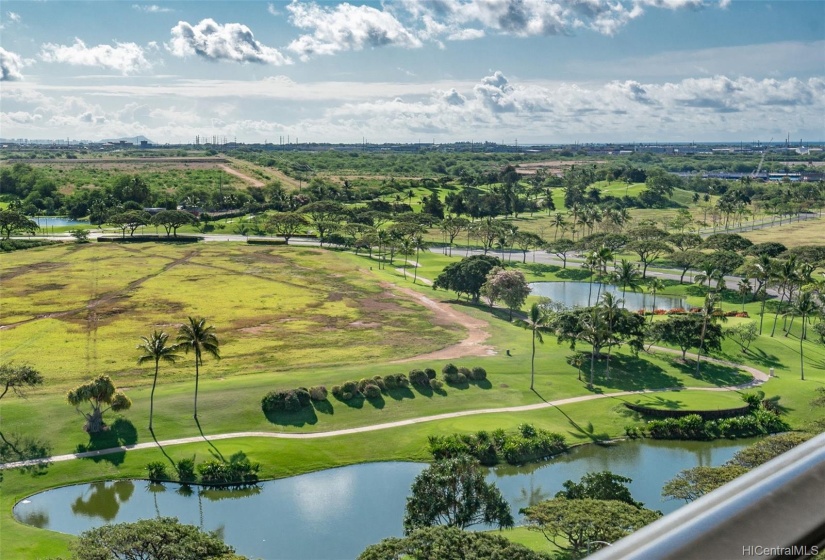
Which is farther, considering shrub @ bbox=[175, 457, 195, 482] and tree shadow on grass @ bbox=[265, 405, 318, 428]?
tree shadow on grass @ bbox=[265, 405, 318, 428]

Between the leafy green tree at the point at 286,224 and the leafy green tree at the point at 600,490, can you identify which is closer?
the leafy green tree at the point at 600,490

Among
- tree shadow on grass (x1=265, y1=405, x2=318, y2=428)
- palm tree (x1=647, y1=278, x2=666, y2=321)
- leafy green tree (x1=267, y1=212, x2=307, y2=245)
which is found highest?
leafy green tree (x1=267, y1=212, x2=307, y2=245)

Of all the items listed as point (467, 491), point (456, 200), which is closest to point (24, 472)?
point (467, 491)

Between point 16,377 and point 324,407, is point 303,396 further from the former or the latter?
point 16,377

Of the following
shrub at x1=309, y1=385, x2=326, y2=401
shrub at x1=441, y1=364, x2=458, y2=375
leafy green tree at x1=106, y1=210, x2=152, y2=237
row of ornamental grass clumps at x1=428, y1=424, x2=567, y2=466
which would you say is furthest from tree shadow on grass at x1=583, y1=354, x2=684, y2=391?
leafy green tree at x1=106, y1=210, x2=152, y2=237

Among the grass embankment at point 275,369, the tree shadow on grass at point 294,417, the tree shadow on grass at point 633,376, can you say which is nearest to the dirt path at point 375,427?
the grass embankment at point 275,369

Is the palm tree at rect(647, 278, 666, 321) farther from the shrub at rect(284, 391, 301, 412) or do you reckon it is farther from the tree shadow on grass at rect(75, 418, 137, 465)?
the tree shadow on grass at rect(75, 418, 137, 465)

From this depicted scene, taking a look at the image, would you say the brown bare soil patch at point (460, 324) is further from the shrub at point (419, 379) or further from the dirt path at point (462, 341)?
the shrub at point (419, 379)
